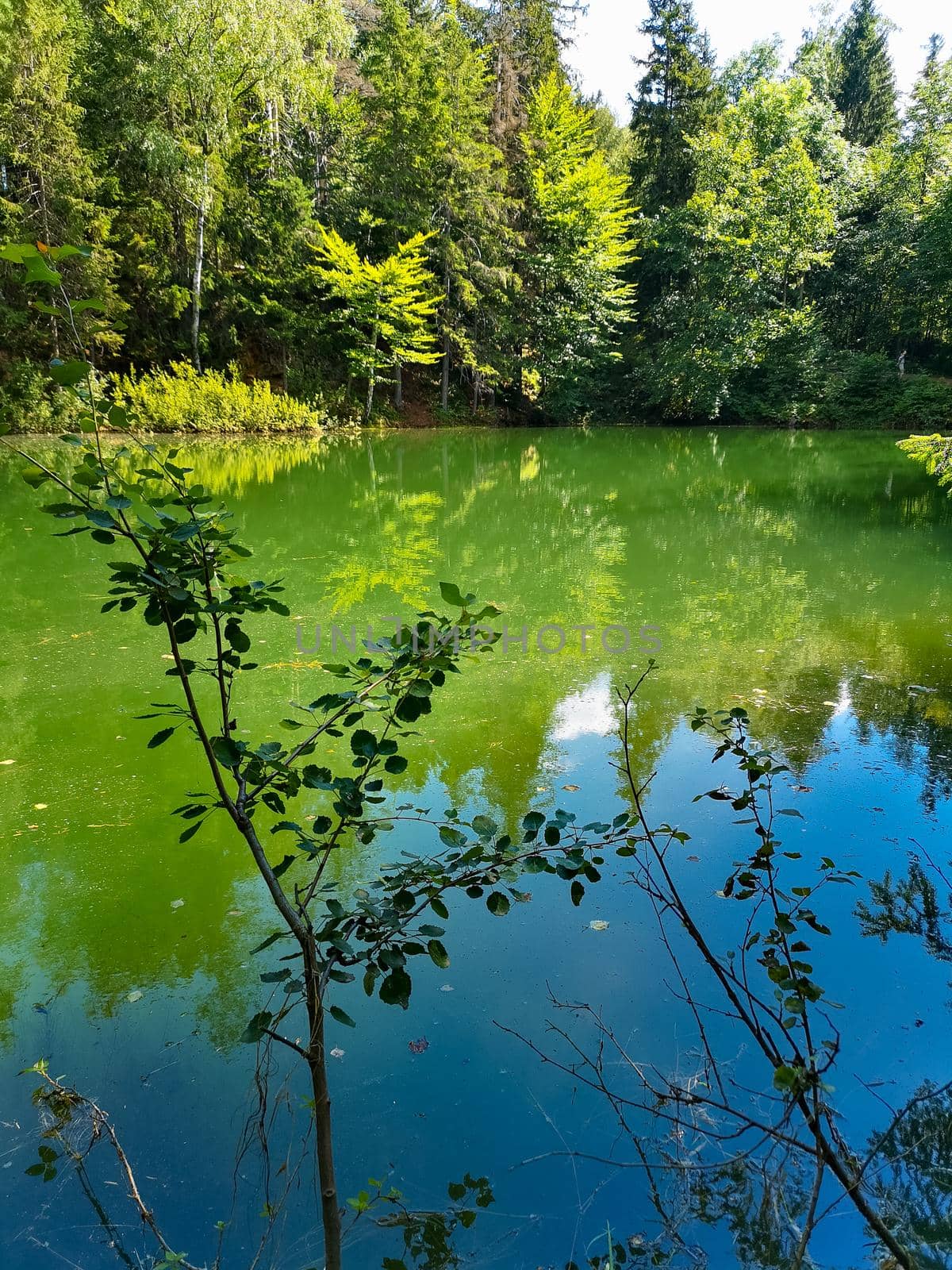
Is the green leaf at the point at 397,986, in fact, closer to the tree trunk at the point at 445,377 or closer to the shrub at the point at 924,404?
the shrub at the point at 924,404

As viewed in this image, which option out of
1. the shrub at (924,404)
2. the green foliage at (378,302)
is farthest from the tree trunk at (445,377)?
the shrub at (924,404)

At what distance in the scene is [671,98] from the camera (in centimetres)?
2298

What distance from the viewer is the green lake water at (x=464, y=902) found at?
5.03ft

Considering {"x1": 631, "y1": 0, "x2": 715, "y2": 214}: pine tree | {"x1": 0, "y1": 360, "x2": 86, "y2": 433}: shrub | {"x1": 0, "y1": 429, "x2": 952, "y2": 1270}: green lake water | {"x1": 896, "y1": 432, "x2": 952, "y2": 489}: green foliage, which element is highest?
{"x1": 631, "y1": 0, "x2": 715, "y2": 214}: pine tree

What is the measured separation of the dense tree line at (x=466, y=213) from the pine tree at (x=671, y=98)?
0.08 m

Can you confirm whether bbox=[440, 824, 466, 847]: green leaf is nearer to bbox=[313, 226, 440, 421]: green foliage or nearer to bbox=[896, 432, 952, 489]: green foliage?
bbox=[896, 432, 952, 489]: green foliage

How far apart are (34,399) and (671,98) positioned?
65.2ft

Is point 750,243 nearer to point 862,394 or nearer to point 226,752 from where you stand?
point 862,394

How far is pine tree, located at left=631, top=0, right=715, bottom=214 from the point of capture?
73.6ft

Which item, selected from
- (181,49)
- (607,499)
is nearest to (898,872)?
(607,499)

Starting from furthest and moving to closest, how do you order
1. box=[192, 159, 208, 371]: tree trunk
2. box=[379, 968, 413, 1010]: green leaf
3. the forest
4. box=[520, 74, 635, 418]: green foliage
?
box=[520, 74, 635, 418]: green foliage, box=[192, 159, 208, 371]: tree trunk, the forest, box=[379, 968, 413, 1010]: green leaf

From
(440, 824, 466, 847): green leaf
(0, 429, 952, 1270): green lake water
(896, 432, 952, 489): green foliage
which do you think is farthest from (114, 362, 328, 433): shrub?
(440, 824, 466, 847): green leaf

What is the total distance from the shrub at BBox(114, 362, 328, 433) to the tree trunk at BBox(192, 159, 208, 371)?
0.57 m

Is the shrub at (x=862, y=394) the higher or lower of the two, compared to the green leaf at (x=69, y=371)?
higher
